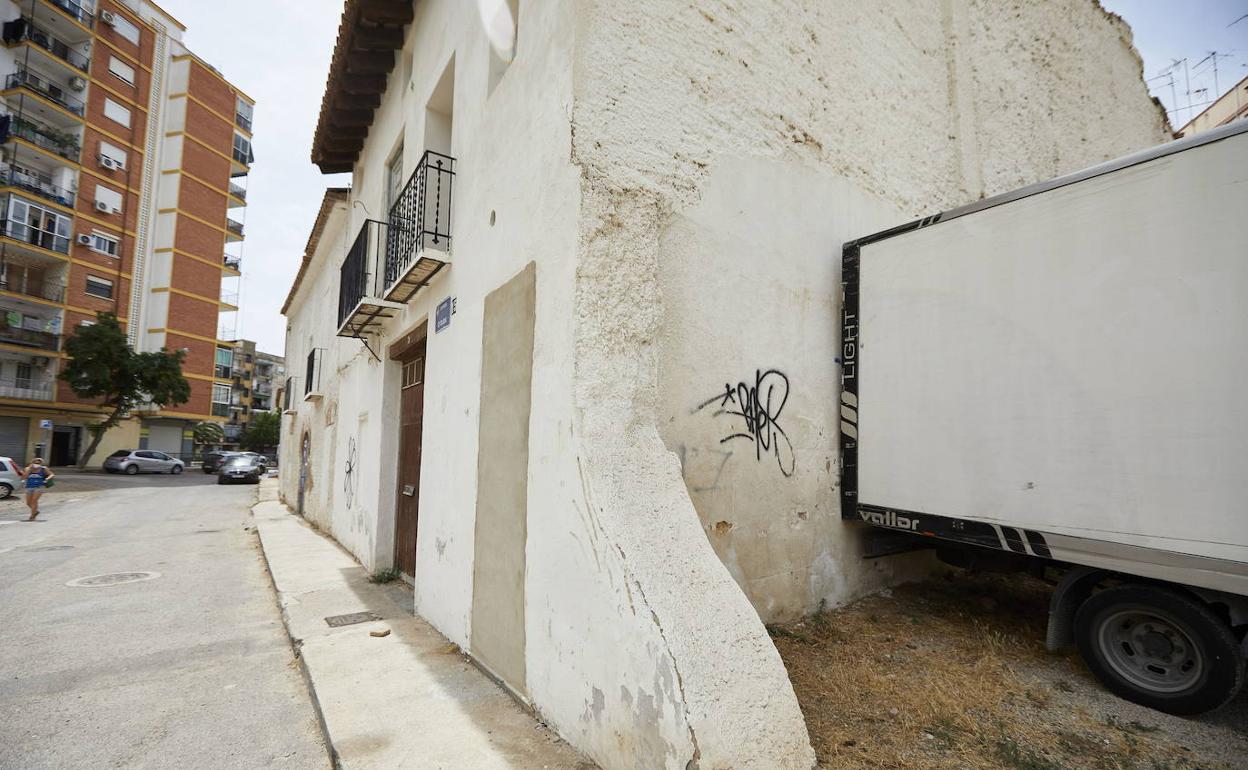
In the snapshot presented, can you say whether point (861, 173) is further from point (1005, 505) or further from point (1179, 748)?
point (1179, 748)

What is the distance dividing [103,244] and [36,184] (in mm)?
3735

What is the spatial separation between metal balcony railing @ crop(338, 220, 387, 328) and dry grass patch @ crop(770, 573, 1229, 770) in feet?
22.4

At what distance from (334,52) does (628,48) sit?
6389mm

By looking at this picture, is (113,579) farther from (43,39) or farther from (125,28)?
(125,28)

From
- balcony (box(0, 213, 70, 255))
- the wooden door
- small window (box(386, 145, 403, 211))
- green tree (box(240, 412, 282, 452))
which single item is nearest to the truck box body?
the wooden door

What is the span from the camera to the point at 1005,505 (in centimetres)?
388

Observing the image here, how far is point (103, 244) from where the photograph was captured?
106 feet

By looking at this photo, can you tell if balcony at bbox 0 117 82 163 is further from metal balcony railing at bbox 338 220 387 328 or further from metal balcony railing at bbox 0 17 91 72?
metal balcony railing at bbox 338 220 387 328

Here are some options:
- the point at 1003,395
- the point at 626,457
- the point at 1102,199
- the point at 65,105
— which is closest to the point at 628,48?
the point at 626,457

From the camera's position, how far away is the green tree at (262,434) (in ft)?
180

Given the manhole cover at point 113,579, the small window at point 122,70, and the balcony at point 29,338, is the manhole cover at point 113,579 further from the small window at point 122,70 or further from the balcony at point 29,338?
the small window at point 122,70

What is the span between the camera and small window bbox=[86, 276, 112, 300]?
31609mm

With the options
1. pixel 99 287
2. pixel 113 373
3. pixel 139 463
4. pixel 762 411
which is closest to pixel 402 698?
pixel 762 411

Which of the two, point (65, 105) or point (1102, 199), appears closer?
point (1102, 199)
